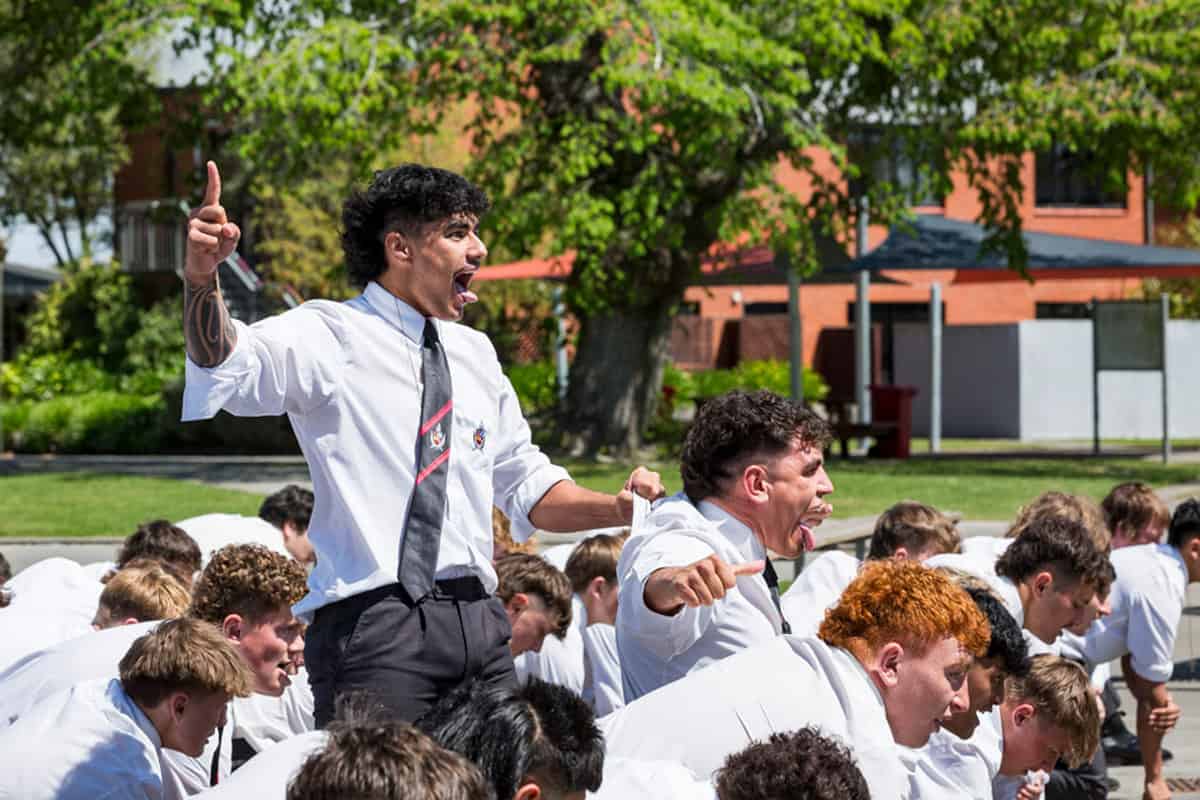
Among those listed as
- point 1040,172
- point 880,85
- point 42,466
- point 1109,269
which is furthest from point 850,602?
point 1040,172

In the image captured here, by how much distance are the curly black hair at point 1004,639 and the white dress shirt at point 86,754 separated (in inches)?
82.8

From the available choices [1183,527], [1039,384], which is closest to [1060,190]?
[1039,384]

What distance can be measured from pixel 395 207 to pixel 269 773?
4.14 ft

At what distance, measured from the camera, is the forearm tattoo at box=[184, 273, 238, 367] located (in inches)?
137

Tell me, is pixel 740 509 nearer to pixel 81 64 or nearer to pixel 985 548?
pixel 985 548

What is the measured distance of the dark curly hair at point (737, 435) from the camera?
4.26m

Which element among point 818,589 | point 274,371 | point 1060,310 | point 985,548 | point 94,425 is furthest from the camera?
point 1060,310

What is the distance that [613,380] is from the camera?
926 inches

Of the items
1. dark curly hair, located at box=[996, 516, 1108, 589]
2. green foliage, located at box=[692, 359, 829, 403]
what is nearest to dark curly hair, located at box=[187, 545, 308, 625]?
dark curly hair, located at box=[996, 516, 1108, 589]

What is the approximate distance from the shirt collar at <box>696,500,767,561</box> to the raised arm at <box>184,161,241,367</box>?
1.31 meters

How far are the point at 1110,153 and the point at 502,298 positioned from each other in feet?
44.2

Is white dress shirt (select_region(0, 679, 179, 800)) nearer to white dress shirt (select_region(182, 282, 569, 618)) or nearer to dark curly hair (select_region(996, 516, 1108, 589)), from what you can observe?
white dress shirt (select_region(182, 282, 569, 618))

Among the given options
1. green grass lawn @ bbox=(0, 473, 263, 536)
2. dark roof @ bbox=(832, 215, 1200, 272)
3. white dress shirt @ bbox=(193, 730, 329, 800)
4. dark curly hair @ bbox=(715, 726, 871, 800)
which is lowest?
green grass lawn @ bbox=(0, 473, 263, 536)

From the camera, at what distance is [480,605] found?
3.98m
